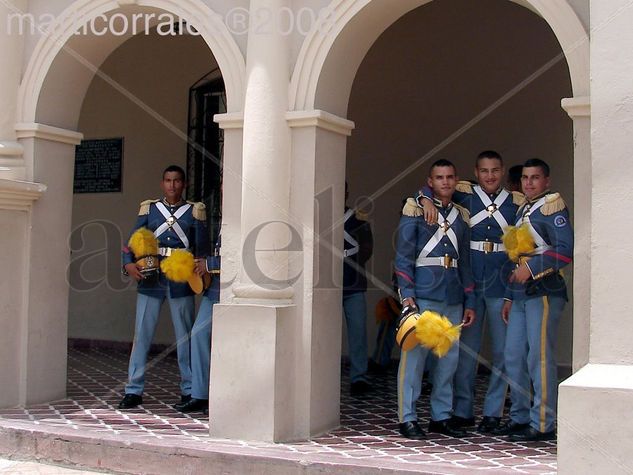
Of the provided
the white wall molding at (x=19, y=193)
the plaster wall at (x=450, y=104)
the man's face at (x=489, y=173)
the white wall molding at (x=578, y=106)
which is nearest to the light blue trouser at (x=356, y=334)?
the plaster wall at (x=450, y=104)

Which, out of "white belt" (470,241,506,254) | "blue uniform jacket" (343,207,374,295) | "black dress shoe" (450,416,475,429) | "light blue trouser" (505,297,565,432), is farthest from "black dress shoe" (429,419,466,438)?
"blue uniform jacket" (343,207,374,295)

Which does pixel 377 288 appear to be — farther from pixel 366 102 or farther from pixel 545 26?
pixel 545 26

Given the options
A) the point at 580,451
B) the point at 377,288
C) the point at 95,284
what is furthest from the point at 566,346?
the point at 95,284

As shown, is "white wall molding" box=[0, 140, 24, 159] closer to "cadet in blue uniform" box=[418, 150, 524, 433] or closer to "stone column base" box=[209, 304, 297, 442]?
"stone column base" box=[209, 304, 297, 442]

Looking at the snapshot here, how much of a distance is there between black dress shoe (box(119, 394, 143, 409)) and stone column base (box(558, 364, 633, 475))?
14.2ft

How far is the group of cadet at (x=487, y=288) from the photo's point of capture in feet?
22.6

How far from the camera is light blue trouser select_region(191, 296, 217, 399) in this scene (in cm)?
807

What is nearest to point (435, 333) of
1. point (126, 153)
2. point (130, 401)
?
point (130, 401)

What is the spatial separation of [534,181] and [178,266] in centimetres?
298

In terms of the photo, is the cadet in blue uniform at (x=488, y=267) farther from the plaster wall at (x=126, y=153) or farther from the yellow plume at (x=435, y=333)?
the plaster wall at (x=126, y=153)

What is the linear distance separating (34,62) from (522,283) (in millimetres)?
4546

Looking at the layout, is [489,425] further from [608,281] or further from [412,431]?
[608,281]

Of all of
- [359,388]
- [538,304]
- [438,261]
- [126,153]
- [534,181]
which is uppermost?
[126,153]

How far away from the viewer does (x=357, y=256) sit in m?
9.30
